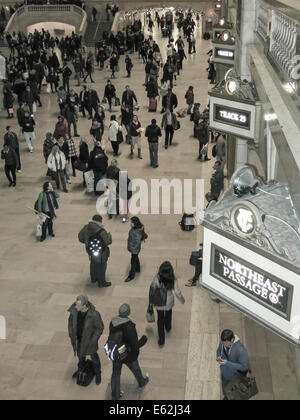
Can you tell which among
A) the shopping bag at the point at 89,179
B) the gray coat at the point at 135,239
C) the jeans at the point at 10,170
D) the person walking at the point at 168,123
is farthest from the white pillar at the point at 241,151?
the jeans at the point at 10,170

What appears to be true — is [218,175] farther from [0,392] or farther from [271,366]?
[0,392]

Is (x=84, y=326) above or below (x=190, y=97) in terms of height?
above

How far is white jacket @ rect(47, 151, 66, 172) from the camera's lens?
13.6m

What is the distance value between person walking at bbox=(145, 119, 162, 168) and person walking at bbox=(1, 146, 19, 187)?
12.2 ft

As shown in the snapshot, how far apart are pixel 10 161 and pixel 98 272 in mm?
5833

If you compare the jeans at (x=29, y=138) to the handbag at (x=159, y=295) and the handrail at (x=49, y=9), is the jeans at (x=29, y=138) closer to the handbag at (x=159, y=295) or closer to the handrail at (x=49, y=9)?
the handbag at (x=159, y=295)

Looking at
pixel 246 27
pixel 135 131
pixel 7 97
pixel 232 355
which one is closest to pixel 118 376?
pixel 232 355

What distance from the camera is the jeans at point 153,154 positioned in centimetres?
1533

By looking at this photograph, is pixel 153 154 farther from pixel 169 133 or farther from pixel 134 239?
pixel 134 239

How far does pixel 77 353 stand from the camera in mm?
7320

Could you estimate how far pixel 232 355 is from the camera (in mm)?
5918

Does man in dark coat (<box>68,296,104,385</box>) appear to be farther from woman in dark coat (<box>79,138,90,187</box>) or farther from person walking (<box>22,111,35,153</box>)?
person walking (<box>22,111,35,153</box>)

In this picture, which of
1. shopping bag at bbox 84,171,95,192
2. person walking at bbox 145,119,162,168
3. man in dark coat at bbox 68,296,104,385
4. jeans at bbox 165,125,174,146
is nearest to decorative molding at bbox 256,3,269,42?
man in dark coat at bbox 68,296,104,385
